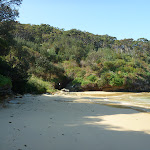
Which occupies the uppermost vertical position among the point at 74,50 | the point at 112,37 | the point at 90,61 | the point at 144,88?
the point at 112,37

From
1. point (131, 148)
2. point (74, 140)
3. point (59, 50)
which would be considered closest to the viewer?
point (131, 148)

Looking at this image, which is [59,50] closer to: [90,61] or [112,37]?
[90,61]

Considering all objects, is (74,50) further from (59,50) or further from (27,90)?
(27,90)

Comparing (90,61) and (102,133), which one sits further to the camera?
(90,61)

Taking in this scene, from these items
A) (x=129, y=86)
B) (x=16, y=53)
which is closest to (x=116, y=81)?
(x=129, y=86)

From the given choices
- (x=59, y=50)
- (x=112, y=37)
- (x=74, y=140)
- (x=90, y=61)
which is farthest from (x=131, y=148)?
(x=112, y=37)

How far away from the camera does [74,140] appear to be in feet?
9.31

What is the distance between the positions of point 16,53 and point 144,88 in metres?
20.6

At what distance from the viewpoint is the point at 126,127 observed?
374cm

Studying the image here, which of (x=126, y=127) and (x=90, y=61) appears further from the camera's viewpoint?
(x=90, y=61)

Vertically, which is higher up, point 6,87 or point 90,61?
point 90,61

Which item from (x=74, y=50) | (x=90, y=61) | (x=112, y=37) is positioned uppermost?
(x=112, y=37)

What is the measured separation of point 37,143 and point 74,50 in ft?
85.5

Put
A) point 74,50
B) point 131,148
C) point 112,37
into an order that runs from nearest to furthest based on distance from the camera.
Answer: point 131,148
point 74,50
point 112,37
